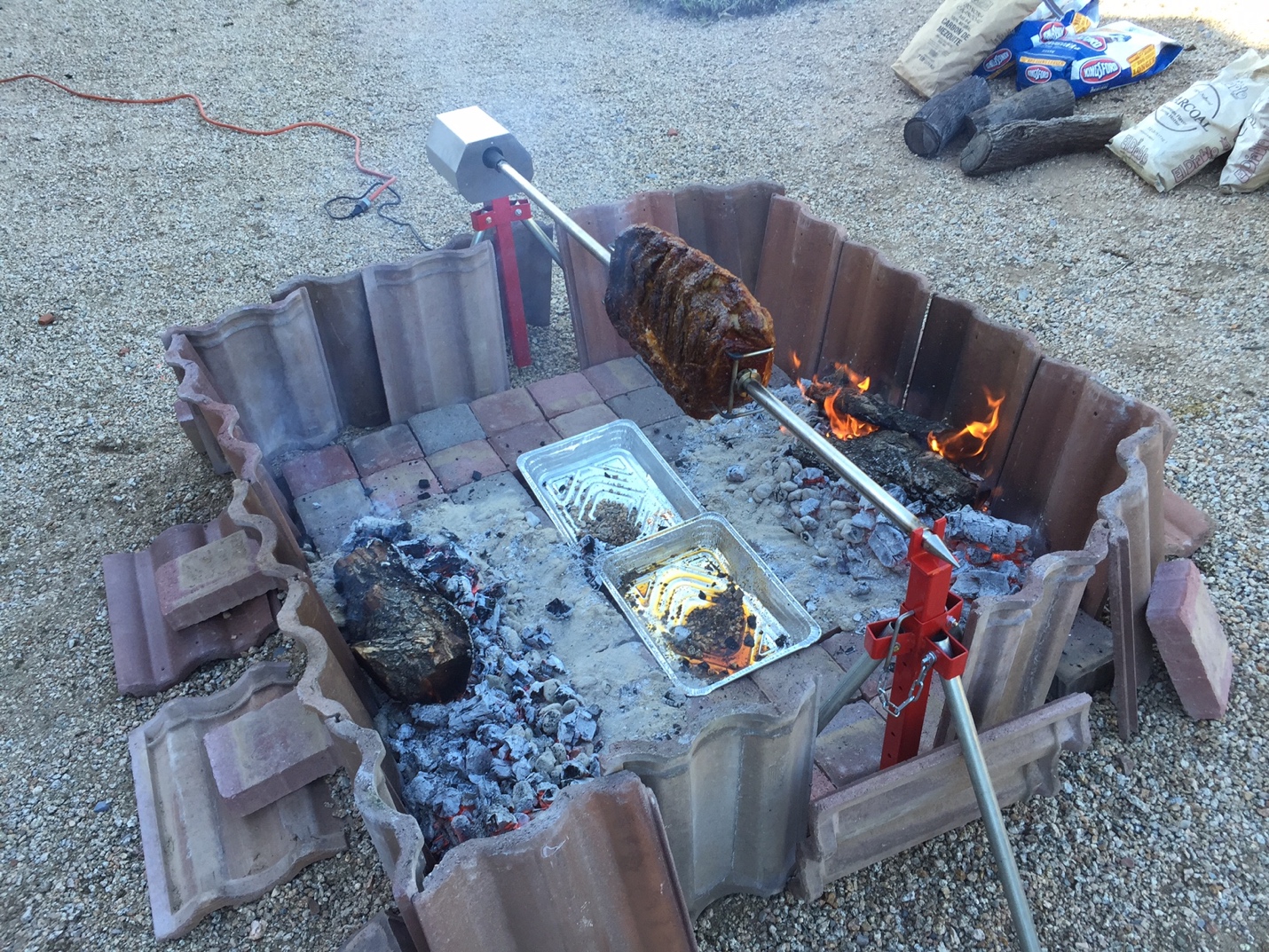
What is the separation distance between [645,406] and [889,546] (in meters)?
1.69

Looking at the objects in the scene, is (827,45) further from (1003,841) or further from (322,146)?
(1003,841)

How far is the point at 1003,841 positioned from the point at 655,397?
3.14m

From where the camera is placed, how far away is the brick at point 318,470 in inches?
181

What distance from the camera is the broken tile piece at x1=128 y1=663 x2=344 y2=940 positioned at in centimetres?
310

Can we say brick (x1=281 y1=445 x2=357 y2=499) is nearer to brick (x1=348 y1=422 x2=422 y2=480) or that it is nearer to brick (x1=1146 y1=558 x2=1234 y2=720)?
brick (x1=348 y1=422 x2=422 y2=480)

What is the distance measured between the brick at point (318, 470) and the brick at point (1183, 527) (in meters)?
4.01

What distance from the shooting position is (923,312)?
170 inches

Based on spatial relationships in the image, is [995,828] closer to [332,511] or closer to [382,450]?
[332,511]

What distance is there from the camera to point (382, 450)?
4793 millimetres

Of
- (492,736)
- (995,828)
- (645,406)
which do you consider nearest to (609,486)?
(645,406)

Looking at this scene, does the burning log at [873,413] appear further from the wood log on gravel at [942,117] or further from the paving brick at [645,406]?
the wood log on gravel at [942,117]

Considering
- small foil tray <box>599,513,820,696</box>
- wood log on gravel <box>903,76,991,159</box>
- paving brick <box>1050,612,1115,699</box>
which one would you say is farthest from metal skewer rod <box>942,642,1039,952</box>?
wood log on gravel <box>903,76,991,159</box>

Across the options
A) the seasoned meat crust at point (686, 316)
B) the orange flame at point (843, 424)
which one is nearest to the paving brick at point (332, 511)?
the seasoned meat crust at point (686, 316)

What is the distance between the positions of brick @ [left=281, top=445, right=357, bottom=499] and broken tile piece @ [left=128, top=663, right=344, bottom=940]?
1268mm
